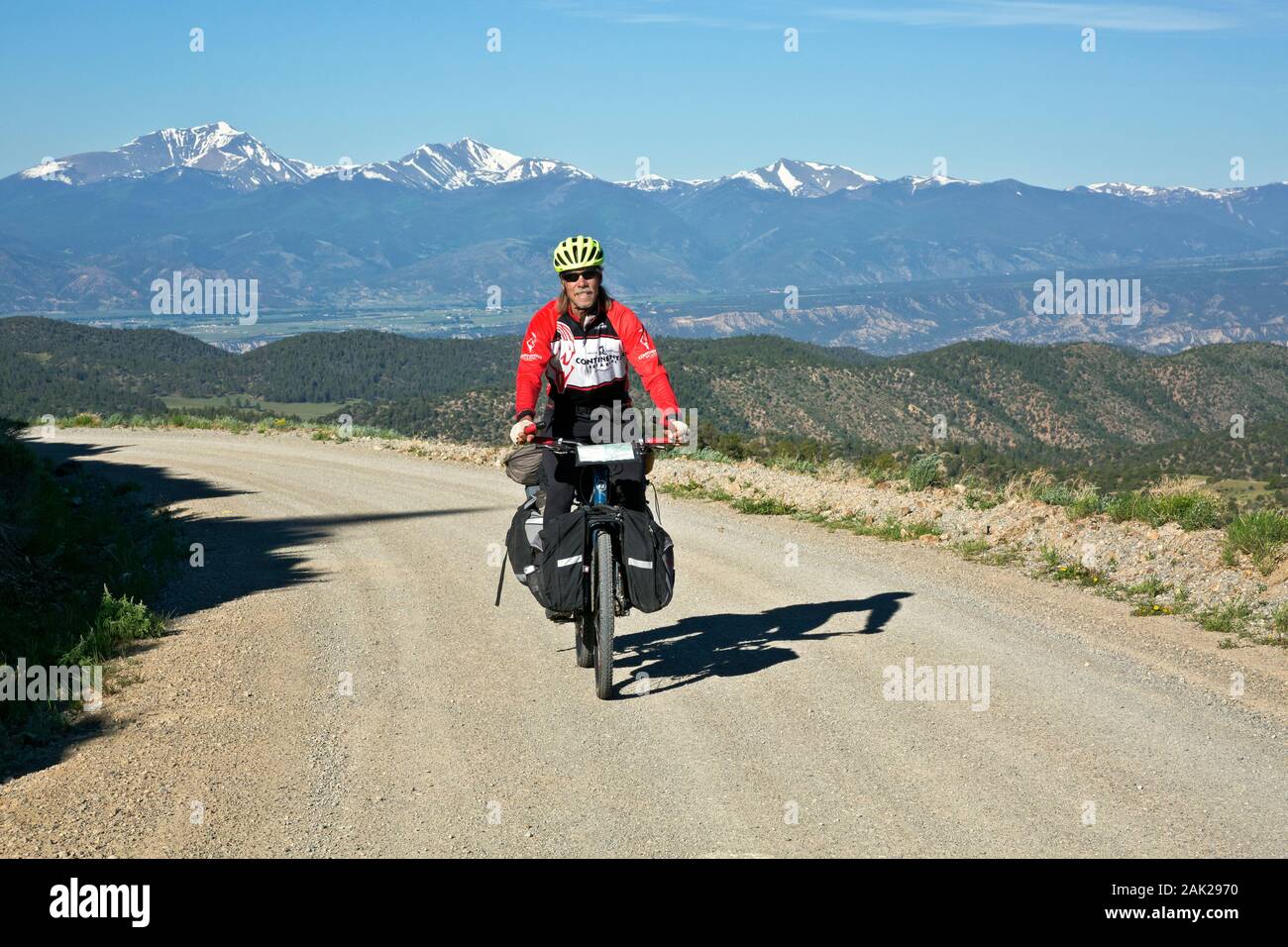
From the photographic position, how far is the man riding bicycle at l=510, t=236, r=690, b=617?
7629mm

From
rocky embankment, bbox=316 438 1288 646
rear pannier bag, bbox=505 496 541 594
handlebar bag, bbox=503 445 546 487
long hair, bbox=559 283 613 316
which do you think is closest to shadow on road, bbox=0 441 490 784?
rear pannier bag, bbox=505 496 541 594

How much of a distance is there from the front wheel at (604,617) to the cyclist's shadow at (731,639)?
1.29 ft

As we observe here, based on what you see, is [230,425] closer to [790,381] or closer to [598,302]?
[598,302]

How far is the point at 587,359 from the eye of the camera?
25.5ft

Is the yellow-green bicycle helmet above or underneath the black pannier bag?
A: above

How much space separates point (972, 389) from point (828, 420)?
87.4 feet

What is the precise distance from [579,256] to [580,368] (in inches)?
28.3

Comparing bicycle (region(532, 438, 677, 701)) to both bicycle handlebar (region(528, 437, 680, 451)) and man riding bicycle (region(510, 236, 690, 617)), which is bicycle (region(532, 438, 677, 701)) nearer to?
bicycle handlebar (region(528, 437, 680, 451))

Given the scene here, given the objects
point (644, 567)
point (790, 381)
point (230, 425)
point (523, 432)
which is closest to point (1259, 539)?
point (644, 567)

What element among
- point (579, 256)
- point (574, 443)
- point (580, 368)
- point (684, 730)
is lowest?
point (684, 730)

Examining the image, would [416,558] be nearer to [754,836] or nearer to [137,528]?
[137,528]

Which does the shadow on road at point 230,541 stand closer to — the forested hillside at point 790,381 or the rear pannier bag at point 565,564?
the rear pannier bag at point 565,564

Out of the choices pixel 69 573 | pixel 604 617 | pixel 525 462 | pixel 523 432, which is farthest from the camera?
pixel 69 573
